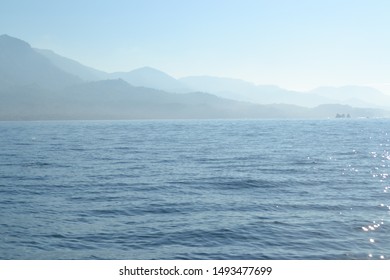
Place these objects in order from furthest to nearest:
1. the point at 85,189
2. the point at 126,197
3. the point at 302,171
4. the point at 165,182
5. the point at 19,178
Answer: the point at 302,171, the point at 19,178, the point at 165,182, the point at 85,189, the point at 126,197

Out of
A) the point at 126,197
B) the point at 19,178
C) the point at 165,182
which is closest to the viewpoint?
the point at 126,197

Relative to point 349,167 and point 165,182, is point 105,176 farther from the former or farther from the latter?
point 349,167

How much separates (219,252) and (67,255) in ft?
22.9

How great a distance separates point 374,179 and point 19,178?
35.5 metres

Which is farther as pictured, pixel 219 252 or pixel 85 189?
pixel 85 189

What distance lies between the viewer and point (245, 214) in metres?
25.1

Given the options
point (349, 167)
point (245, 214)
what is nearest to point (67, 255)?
point (245, 214)

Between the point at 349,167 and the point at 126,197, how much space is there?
99.8ft

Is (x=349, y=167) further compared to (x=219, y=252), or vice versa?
(x=349, y=167)

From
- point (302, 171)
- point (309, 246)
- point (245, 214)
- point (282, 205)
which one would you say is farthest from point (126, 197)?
point (302, 171)

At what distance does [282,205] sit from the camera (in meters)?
27.5
